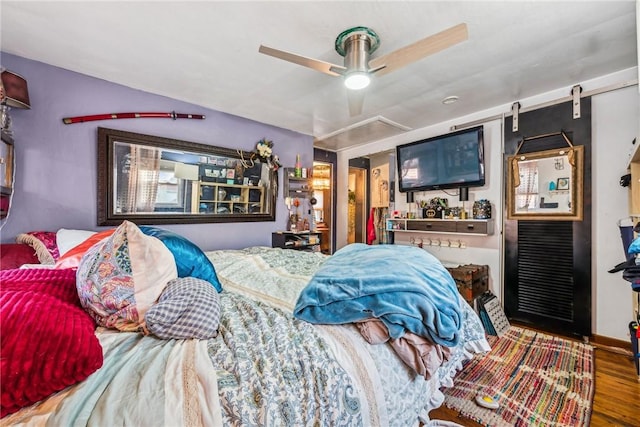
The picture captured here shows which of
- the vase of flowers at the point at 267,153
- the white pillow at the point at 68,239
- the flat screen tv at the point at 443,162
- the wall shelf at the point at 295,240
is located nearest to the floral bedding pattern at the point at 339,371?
the white pillow at the point at 68,239

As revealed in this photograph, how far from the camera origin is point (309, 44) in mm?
1905

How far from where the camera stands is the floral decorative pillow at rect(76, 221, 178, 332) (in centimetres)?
94

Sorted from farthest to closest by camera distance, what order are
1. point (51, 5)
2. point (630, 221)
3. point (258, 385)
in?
point (630, 221) < point (51, 5) < point (258, 385)

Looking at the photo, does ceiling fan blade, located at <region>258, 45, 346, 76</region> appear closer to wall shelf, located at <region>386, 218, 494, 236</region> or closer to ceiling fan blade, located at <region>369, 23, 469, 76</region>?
ceiling fan blade, located at <region>369, 23, 469, 76</region>

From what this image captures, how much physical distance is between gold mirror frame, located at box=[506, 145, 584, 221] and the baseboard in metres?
1.05

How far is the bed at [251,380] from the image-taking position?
634 millimetres

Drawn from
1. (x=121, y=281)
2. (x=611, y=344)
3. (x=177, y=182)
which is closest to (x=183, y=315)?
(x=121, y=281)

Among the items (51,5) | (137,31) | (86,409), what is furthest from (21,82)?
(86,409)

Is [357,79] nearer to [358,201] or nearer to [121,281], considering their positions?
[121,281]

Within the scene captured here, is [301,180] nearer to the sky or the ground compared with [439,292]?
nearer to the sky

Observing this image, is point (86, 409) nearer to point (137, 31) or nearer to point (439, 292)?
point (439, 292)

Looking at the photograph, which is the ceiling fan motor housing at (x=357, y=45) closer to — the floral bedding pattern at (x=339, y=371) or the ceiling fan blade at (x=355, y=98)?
the ceiling fan blade at (x=355, y=98)

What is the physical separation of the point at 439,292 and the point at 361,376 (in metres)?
0.49

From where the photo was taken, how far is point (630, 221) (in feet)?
6.51
